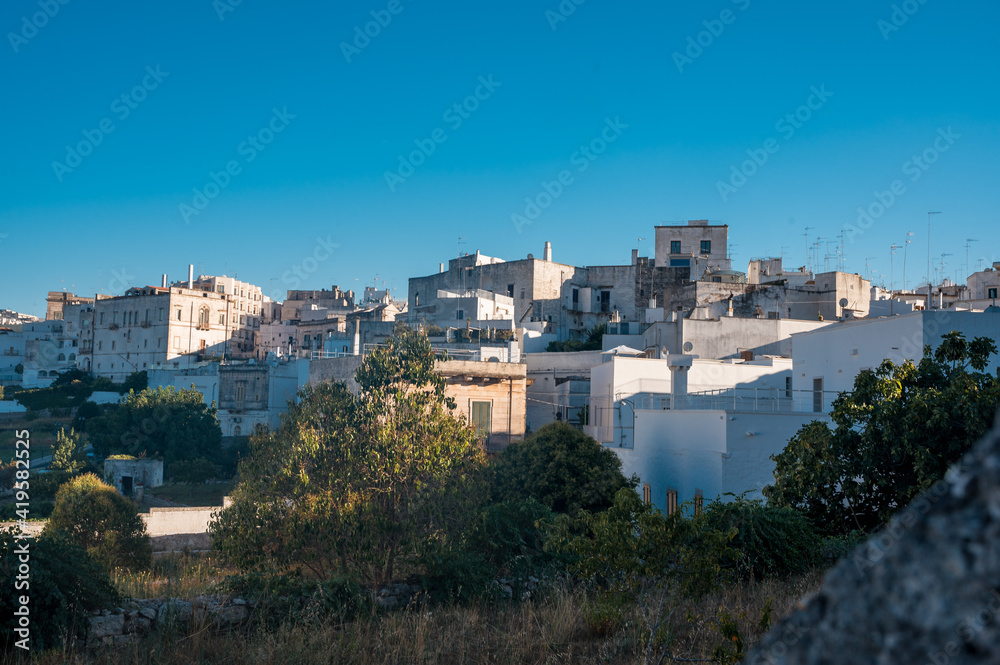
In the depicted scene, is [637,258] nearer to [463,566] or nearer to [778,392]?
[778,392]

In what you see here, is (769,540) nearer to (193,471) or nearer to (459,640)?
(459,640)

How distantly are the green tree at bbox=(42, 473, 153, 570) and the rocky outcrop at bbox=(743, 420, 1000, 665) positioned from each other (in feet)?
66.1

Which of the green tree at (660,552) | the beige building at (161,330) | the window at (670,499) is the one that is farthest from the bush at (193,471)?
the green tree at (660,552)

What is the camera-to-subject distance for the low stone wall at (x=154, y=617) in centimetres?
677

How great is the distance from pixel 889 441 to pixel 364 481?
947 centimetres

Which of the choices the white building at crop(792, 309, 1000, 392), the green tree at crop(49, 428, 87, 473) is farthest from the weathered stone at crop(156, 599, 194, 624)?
the green tree at crop(49, 428, 87, 473)

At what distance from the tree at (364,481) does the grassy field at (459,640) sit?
12.1 feet

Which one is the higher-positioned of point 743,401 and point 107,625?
point 743,401

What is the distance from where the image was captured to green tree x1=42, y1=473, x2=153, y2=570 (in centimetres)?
1867

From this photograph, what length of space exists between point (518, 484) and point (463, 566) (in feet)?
33.1

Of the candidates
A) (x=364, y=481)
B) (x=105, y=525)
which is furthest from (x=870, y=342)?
(x=105, y=525)

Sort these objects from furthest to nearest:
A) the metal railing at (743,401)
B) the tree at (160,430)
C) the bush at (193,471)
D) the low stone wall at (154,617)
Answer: the tree at (160,430) → the bush at (193,471) → the metal railing at (743,401) → the low stone wall at (154,617)

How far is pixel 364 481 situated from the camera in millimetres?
14758

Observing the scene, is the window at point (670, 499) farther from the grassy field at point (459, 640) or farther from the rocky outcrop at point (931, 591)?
the rocky outcrop at point (931, 591)
